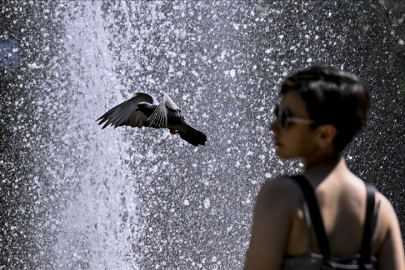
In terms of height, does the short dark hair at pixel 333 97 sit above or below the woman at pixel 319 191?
above

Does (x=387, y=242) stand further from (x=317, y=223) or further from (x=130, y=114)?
(x=130, y=114)

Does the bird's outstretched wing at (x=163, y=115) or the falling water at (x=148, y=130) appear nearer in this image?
the bird's outstretched wing at (x=163, y=115)

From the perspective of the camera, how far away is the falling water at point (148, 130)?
464cm

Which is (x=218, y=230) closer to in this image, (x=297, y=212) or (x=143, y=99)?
(x=143, y=99)

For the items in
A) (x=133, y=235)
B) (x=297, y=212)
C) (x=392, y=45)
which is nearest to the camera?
(x=297, y=212)

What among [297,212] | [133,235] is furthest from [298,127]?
[133,235]

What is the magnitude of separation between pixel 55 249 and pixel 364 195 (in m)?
3.91

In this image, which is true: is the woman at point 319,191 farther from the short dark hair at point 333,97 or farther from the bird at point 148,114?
the bird at point 148,114

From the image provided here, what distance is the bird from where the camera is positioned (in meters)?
3.04

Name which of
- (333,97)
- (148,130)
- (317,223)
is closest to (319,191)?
(317,223)

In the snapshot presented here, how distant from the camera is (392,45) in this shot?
22.6 ft

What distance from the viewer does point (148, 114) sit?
3047 mm

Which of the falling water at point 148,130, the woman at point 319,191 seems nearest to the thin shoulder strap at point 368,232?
the woman at point 319,191

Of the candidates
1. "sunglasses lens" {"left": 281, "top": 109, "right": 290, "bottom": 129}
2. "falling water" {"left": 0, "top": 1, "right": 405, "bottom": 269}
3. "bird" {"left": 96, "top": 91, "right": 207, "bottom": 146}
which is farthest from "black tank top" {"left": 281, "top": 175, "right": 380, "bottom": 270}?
"falling water" {"left": 0, "top": 1, "right": 405, "bottom": 269}
